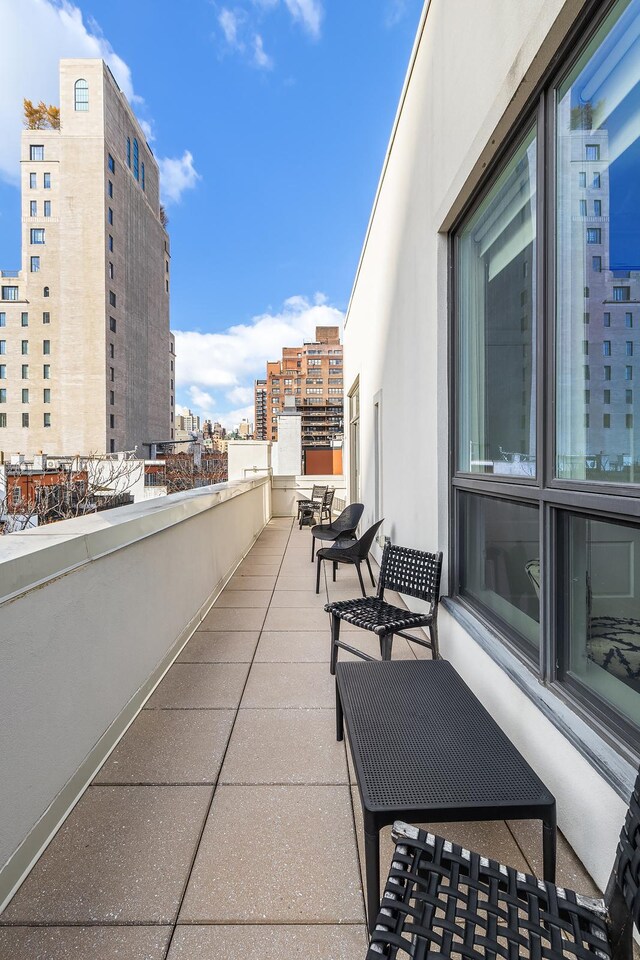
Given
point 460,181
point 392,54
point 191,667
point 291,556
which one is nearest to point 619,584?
point 460,181

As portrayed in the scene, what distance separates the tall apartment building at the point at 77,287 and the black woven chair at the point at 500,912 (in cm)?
4712

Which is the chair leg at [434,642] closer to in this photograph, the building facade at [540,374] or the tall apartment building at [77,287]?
the building facade at [540,374]

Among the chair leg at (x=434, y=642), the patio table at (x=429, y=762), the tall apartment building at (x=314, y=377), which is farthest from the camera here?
the tall apartment building at (x=314, y=377)

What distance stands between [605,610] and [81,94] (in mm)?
60807

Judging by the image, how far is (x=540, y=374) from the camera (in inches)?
76.2

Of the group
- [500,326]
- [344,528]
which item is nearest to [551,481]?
[500,326]

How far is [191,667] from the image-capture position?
3.04 metres

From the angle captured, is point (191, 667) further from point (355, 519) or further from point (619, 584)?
point (355, 519)

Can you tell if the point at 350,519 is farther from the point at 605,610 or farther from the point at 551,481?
the point at 605,610

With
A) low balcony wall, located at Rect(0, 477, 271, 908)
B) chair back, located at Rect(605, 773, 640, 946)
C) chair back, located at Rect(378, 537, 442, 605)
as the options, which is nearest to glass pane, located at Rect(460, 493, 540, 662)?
chair back, located at Rect(378, 537, 442, 605)

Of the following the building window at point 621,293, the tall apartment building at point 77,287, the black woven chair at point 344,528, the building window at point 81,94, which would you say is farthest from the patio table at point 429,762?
the building window at point 81,94

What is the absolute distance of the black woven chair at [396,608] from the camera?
2668mm

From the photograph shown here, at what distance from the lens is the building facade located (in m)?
1.51

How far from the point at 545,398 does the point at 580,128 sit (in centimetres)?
97
